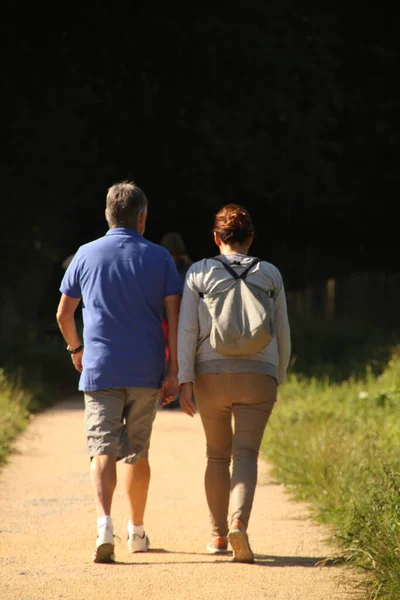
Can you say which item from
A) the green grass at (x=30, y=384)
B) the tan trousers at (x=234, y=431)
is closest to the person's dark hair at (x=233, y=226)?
the tan trousers at (x=234, y=431)

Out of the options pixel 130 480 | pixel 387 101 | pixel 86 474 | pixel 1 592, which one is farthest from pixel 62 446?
pixel 387 101

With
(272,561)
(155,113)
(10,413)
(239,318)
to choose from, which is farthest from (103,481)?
(155,113)

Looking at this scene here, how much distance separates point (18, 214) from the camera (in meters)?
18.4

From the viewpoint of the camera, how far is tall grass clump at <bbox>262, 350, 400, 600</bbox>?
538cm

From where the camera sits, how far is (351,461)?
7.86 m

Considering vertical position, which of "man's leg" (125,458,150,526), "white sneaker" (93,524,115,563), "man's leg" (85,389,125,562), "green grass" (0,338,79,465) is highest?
"man's leg" (85,389,125,562)

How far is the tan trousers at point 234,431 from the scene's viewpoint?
19.3 feet

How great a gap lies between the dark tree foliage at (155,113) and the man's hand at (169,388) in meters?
11.3

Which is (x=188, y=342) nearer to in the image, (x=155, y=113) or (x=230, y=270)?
(x=230, y=270)

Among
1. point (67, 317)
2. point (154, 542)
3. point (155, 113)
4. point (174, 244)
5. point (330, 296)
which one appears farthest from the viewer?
point (330, 296)

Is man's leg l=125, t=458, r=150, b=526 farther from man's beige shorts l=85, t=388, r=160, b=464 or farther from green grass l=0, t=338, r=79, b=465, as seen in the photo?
green grass l=0, t=338, r=79, b=465

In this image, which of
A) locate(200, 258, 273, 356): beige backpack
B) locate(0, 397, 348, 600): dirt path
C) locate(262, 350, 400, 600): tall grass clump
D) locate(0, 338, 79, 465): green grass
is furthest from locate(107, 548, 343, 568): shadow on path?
locate(0, 338, 79, 465): green grass

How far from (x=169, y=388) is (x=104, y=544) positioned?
841 millimetres

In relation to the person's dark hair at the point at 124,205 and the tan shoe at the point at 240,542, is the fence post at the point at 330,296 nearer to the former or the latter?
the person's dark hair at the point at 124,205
